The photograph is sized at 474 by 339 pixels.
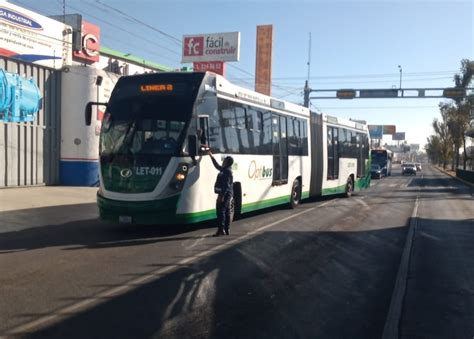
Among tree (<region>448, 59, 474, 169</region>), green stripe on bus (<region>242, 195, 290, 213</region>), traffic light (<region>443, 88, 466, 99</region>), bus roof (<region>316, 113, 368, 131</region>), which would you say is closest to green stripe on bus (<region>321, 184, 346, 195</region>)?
bus roof (<region>316, 113, 368, 131</region>)

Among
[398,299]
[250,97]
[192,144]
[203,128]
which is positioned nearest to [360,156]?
[250,97]

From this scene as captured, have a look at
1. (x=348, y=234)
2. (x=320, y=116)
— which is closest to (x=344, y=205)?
(x=320, y=116)

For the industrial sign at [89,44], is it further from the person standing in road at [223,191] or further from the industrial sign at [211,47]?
the person standing in road at [223,191]

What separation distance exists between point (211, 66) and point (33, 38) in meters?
16.3

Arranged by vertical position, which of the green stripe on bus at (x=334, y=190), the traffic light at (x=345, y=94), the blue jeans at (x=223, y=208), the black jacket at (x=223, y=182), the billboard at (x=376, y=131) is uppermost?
the traffic light at (x=345, y=94)

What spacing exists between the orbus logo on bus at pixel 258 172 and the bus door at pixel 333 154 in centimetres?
598

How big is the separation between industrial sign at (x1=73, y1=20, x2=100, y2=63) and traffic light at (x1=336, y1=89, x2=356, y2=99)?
26.8 meters

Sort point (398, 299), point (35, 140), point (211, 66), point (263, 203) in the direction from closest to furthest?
point (398, 299)
point (263, 203)
point (35, 140)
point (211, 66)

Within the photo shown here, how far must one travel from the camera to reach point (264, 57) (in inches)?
1454

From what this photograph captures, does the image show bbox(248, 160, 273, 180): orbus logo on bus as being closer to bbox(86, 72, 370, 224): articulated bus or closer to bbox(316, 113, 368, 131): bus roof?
bbox(86, 72, 370, 224): articulated bus

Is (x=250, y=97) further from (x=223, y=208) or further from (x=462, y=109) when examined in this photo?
(x=462, y=109)

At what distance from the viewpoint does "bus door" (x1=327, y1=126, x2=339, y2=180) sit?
19469 millimetres

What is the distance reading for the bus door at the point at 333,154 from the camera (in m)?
19.5

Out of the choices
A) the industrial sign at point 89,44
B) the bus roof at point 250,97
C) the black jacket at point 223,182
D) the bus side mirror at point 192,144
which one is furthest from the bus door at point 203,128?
the industrial sign at point 89,44
